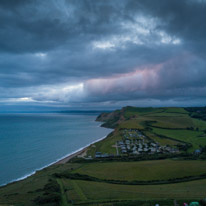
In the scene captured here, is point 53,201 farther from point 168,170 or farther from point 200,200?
point 168,170

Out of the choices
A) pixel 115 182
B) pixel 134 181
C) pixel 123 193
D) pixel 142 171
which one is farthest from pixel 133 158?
pixel 123 193

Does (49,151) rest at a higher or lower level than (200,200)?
lower

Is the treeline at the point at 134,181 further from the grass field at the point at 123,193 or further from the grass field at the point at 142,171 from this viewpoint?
the grass field at the point at 123,193

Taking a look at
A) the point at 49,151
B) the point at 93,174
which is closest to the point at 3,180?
the point at 93,174

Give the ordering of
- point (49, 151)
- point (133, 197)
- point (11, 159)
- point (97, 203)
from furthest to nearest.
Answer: point (49, 151), point (11, 159), point (133, 197), point (97, 203)

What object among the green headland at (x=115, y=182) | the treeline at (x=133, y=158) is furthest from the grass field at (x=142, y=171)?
the treeline at (x=133, y=158)

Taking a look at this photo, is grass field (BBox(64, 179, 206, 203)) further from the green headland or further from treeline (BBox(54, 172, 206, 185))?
treeline (BBox(54, 172, 206, 185))

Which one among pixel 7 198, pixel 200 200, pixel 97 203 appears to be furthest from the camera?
pixel 7 198

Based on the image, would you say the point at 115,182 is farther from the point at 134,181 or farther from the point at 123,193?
the point at 123,193
